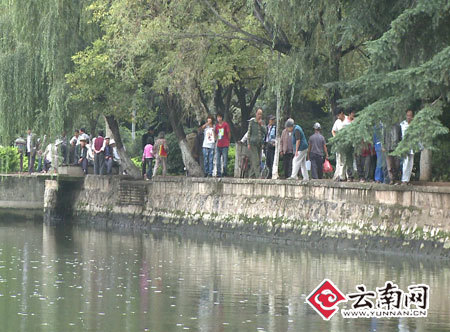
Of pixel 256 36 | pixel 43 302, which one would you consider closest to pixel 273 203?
pixel 256 36

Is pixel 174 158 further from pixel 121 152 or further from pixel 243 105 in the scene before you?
pixel 243 105

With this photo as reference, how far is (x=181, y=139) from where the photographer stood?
3853 centimetres

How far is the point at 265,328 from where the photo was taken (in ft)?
55.3

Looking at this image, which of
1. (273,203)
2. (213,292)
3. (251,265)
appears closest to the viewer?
(213,292)

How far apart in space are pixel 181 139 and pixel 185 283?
1678 centimetres

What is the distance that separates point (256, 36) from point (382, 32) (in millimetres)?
4924

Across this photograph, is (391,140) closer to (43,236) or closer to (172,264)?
(172,264)

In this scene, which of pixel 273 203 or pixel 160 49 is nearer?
pixel 273 203

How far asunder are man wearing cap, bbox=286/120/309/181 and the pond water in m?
2.11

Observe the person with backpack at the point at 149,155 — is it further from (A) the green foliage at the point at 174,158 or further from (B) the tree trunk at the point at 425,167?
(B) the tree trunk at the point at 425,167

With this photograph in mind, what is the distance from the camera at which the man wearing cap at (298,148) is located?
30.7m

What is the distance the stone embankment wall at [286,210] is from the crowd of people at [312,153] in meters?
0.53

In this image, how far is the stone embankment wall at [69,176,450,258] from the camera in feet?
87.1

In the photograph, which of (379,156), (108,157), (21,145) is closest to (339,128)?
(379,156)
